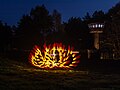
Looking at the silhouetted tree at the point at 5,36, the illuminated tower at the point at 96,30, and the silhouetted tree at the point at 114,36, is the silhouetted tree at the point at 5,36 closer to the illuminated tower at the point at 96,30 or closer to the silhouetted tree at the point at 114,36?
the illuminated tower at the point at 96,30

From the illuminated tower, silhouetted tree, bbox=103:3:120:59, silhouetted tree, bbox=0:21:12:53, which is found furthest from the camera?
silhouetted tree, bbox=0:21:12:53

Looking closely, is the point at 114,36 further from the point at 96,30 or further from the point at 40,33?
the point at 40,33

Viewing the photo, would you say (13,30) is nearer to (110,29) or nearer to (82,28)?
(82,28)

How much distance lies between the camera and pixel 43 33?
2463 inches

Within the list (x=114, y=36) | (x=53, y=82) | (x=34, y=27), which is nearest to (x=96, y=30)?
(x=114, y=36)

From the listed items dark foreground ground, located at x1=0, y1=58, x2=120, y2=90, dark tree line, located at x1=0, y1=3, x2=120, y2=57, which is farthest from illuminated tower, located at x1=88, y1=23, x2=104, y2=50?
dark foreground ground, located at x1=0, y1=58, x2=120, y2=90

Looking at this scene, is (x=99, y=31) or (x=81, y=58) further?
(x=99, y=31)

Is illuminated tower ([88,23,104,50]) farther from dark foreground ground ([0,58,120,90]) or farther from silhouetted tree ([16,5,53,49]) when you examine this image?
dark foreground ground ([0,58,120,90])

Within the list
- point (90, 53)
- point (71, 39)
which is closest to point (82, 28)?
point (71, 39)

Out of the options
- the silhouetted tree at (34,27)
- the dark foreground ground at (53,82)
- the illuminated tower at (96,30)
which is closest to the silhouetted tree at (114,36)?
the illuminated tower at (96,30)

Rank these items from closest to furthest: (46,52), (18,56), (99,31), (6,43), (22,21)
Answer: (46,52), (18,56), (99,31), (6,43), (22,21)

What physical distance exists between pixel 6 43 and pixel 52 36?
32.6 feet

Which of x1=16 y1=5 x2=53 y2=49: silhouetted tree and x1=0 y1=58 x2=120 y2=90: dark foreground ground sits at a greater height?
x1=16 y1=5 x2=53 y2=49: silhouetted tree

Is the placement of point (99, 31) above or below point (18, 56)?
above
